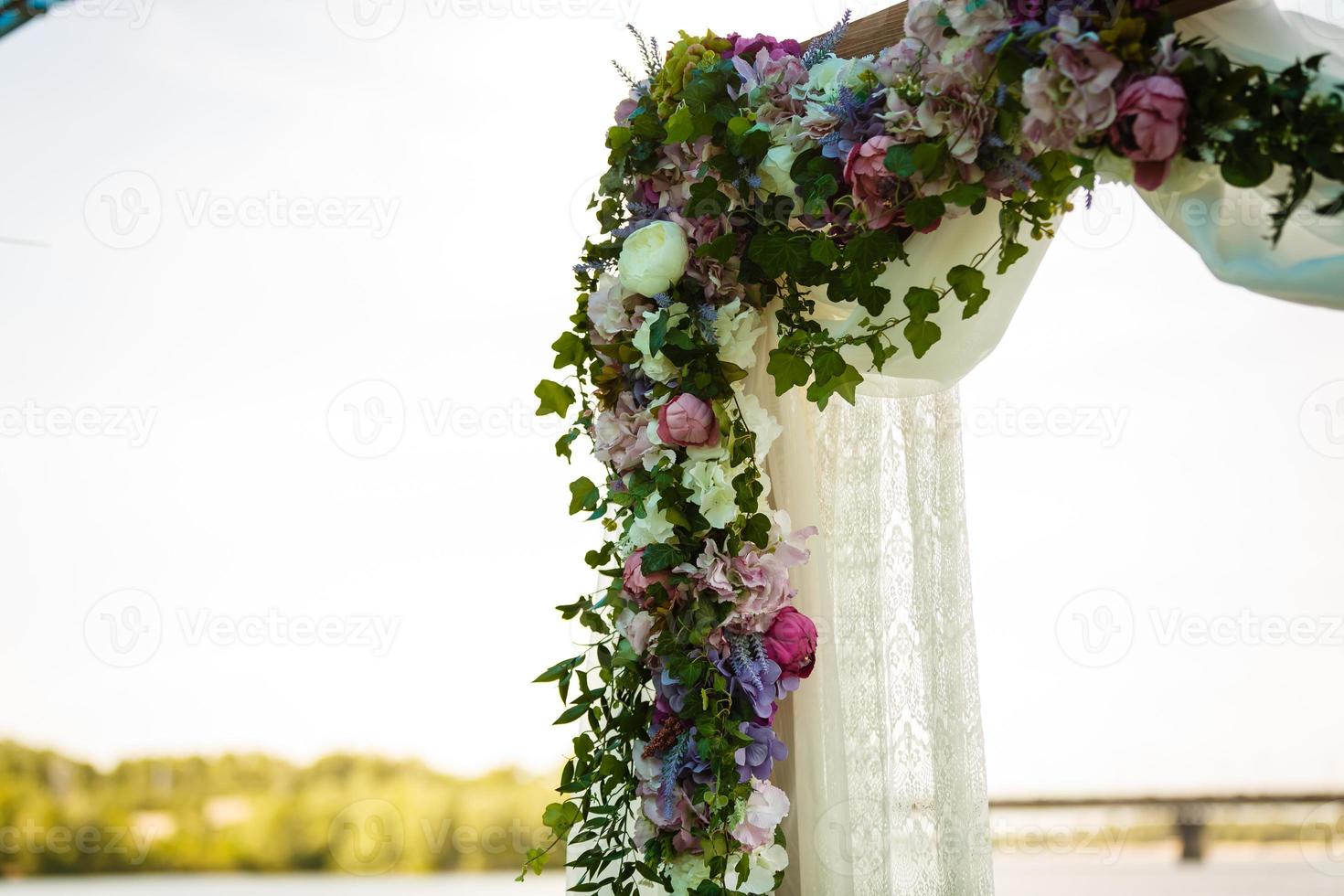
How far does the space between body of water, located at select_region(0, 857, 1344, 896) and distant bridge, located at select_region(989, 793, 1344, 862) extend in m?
0.07

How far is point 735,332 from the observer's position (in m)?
1.60

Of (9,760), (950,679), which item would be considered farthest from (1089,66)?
(9,760)

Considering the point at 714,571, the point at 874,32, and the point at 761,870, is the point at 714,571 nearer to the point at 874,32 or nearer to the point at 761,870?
the point at 761,870

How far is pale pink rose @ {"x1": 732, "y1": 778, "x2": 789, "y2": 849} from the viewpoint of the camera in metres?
1.51

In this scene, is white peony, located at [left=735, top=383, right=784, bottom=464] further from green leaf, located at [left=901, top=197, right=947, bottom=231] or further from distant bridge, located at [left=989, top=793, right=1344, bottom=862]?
distant bridge, located at [left=989, top=793, right=1344, bottom=862]

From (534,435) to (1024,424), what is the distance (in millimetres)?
1276

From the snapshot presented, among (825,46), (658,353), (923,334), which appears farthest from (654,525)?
(825,46)

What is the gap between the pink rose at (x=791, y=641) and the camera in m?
1.53

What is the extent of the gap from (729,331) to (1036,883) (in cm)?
148

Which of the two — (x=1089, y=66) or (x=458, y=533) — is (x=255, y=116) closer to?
(x=458, y=533)

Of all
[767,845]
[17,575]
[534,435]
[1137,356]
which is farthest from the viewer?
[17,575]

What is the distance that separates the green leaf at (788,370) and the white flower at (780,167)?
24 cm

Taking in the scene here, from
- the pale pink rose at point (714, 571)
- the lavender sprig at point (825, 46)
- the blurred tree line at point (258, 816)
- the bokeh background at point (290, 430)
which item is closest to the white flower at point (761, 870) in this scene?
the pale pink rose at point (714, 571)

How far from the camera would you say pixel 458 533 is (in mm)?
2758
